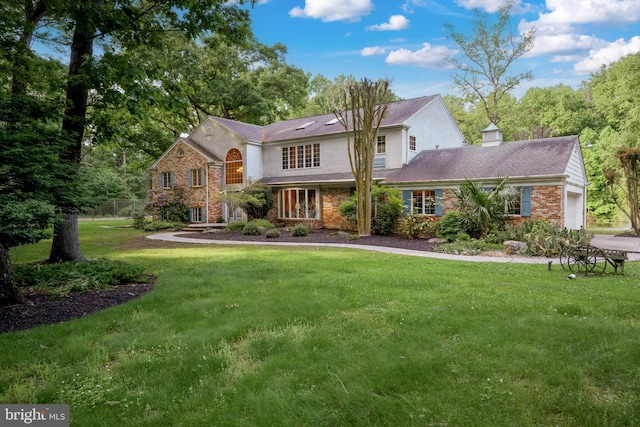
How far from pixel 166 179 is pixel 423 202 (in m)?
17.1

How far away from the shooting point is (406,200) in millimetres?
17922

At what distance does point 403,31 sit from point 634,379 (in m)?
20.1

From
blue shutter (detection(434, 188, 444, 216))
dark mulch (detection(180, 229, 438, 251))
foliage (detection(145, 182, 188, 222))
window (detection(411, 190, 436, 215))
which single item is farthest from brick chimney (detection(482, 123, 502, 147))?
foliage (detection(145, 182, 188, 222))

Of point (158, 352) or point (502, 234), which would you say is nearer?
point (158, 352)

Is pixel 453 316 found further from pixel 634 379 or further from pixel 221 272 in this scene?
pixel 221 272

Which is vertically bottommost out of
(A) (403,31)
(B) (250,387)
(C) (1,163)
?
(B) (250,387)

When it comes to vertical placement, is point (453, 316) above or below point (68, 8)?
below

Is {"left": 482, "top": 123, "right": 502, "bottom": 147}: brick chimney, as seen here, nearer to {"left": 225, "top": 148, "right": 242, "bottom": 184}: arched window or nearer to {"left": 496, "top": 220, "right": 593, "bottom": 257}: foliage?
{"left": 496, "top": 220, "right": 593, "bottom": 257}: foliage

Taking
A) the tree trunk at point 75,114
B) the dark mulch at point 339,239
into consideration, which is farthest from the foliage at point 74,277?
the dark mulch at point 339,239

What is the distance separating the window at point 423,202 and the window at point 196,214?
13.3 m

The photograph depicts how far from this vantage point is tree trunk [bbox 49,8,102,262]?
7.68 metres

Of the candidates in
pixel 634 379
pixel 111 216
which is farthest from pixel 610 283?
pixel 111 216

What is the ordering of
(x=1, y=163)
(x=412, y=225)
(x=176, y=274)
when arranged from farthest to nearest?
(x=412, y=225)
(x=176, y=274)
(x=1, y=163)

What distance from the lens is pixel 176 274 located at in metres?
8.05
